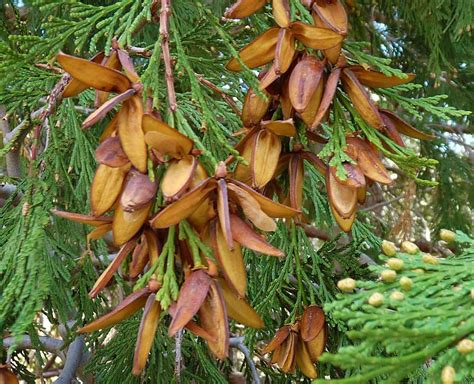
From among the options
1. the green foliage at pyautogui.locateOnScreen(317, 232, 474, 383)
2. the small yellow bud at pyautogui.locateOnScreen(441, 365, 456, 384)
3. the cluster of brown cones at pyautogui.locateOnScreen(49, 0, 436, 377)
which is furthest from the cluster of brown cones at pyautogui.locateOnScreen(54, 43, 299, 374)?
the small yellow bud at pyautogui.locateOnScreen(441, 365, 456, 384)

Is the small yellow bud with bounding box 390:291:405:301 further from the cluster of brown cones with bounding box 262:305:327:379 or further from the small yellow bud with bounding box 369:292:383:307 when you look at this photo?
the cluster of brown cones with bounding box 262:305:327:379

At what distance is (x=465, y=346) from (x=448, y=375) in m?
0.04

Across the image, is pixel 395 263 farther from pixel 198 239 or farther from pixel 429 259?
pixel 198 239

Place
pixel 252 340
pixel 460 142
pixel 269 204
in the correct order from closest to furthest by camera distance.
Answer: pixel 269 204 < pixel 252 340 < pixel 460 142

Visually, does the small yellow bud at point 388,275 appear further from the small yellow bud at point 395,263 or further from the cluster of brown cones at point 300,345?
the cluster of brown cones at point 300,345

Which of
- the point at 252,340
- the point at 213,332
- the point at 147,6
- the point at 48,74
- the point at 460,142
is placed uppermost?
the point at 147,6

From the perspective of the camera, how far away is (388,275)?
88 centimetres

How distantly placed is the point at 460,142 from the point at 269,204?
3993 mm

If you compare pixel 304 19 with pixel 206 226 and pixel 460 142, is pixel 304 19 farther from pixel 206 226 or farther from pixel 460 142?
pixel 460 142

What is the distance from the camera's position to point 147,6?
1094 mm

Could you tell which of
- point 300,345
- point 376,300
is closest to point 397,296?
point 376,300

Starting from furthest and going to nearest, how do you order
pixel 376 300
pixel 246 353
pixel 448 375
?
pixel 246 353 < pixel 376 300 < pixel 448 375

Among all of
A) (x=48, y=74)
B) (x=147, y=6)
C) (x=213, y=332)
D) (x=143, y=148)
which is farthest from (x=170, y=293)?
(x=48, y=74)

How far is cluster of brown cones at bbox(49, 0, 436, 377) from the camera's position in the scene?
2.59 ft
